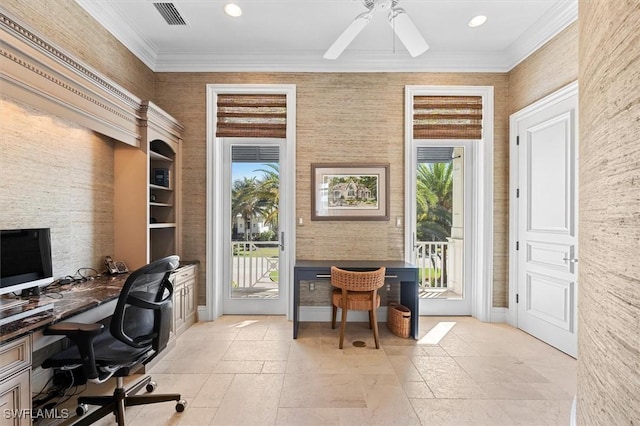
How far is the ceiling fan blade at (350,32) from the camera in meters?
2.36

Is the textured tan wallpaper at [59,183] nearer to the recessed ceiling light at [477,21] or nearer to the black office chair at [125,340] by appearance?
the black office chair at [125,340]

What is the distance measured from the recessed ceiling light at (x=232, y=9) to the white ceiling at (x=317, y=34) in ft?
0.14

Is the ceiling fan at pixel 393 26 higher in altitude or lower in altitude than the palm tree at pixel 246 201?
higher

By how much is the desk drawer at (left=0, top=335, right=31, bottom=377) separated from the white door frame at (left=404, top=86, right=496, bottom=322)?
3364 mm

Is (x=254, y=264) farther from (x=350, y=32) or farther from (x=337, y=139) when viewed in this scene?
(x=350, y=32)

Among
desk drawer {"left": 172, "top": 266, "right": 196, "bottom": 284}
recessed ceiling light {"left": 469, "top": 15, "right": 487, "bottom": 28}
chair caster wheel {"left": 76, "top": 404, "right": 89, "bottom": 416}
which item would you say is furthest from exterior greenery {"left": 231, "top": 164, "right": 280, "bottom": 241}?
recessed ceiling light {"left": 469, "top": 15, "right": 487, "bottom": 28}

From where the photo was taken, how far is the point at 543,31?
3125 millimetres

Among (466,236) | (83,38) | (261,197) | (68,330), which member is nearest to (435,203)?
(466,236)

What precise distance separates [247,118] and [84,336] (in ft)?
9.37

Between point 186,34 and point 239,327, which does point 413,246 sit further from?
point 186,34

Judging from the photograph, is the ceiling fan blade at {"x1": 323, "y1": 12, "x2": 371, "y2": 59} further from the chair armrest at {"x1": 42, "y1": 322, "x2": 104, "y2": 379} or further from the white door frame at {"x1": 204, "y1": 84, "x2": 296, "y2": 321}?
the chair armrest at {"x1": 42, "y1": 322, "x2": 104, "y2": 379}

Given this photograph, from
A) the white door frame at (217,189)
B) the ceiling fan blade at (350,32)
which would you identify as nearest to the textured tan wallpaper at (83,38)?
the white door frame at (217,189)

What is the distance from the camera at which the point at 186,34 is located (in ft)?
10.9

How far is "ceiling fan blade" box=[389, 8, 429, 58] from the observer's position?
2.26 meters
